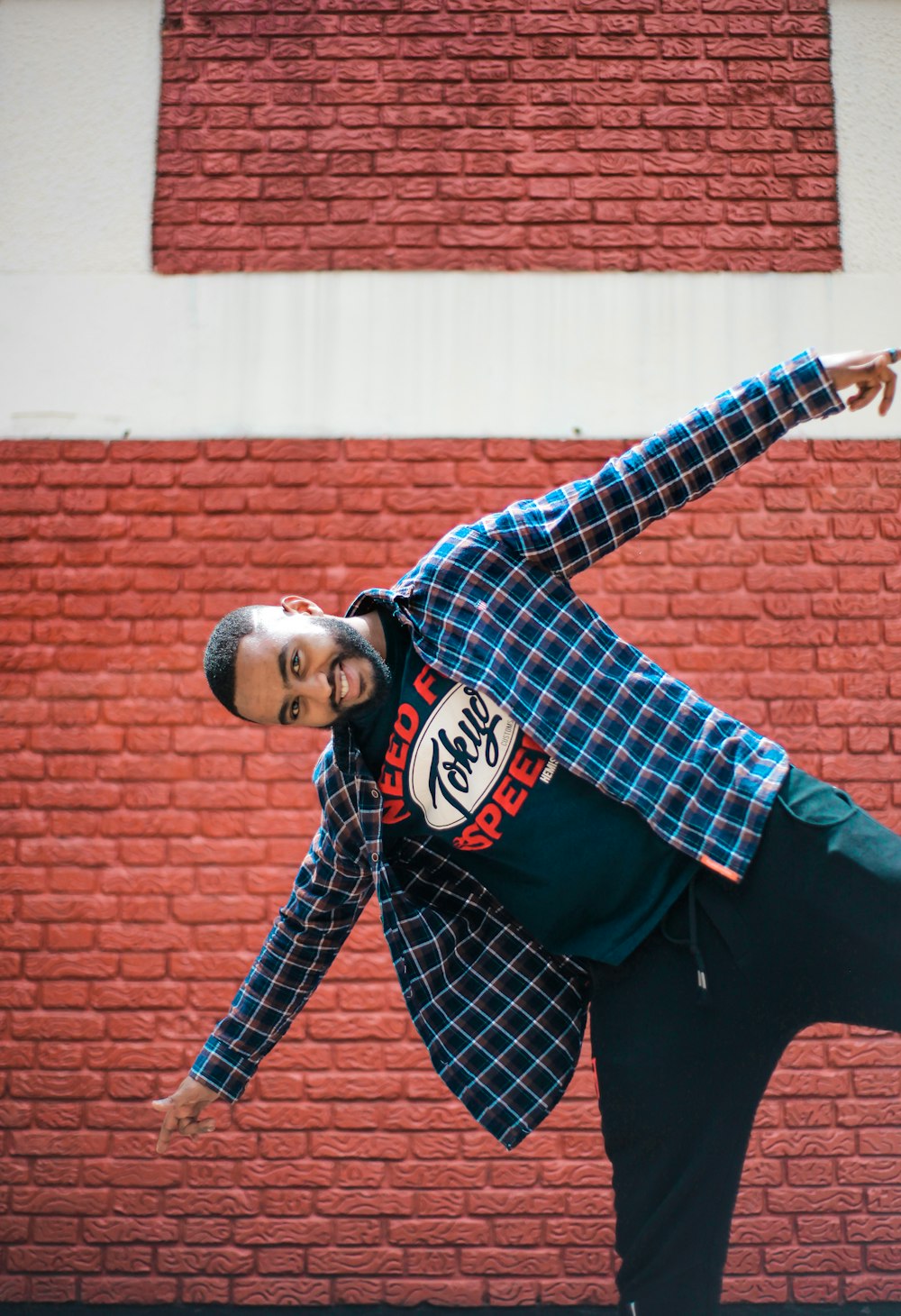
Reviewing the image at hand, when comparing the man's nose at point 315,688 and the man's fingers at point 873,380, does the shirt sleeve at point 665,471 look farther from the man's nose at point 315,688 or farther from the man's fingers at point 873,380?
the man's nose at point 315,688

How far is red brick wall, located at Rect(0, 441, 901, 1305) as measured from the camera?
3.49 meters

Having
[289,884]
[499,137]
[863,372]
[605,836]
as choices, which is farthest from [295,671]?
[499,137]

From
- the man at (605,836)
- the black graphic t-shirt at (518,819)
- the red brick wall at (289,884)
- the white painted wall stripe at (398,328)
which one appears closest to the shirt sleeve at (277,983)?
the man at (605,836)

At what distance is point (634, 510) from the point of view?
179 cm

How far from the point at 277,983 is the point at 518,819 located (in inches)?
26.1

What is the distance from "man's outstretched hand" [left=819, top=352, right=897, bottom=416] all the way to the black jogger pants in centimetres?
60

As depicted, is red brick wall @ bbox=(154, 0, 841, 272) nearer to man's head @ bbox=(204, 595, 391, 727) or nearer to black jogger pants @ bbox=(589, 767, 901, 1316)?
man's head @ bbox=(204, 595, 391, 727)

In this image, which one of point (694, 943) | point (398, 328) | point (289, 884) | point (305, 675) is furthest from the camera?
point (398, 328)

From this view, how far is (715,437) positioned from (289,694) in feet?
2.53

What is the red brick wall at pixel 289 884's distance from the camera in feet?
11.4

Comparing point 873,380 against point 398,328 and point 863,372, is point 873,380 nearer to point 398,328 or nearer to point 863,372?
point 863,372

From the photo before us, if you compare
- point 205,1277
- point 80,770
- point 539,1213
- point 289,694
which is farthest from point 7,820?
point 289,694

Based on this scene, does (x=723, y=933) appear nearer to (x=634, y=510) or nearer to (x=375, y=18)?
(x=634, y=510)

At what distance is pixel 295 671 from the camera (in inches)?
69.5
